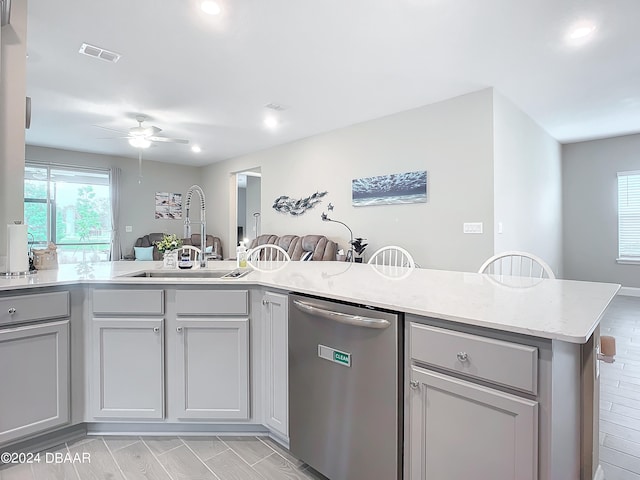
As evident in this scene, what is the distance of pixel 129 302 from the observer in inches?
78.6

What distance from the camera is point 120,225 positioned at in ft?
24.6

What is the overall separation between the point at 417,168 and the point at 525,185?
1490 mm

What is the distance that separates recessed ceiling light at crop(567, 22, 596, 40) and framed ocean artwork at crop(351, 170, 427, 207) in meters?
1.85

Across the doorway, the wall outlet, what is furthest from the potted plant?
the doorway

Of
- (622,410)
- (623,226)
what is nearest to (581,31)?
(622,410)

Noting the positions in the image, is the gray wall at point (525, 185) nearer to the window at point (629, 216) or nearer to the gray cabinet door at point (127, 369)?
the window at point (629, 216)

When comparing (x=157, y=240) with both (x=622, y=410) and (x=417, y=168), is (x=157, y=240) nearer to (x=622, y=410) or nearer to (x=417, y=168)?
(x=417, y=168)

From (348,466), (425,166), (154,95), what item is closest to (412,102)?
(425,166)

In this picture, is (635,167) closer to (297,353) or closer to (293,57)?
(293,57)

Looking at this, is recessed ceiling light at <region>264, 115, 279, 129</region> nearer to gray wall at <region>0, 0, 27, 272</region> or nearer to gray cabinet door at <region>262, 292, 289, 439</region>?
gray wall at <region>0, 0, 27, 272</region>

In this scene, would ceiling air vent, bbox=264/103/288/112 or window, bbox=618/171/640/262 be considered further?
window, bbox=618/171/640/262

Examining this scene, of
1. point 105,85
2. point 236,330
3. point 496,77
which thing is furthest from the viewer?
point 105,85

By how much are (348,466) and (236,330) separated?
88 cm

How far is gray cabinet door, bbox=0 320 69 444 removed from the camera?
1.78 metres
